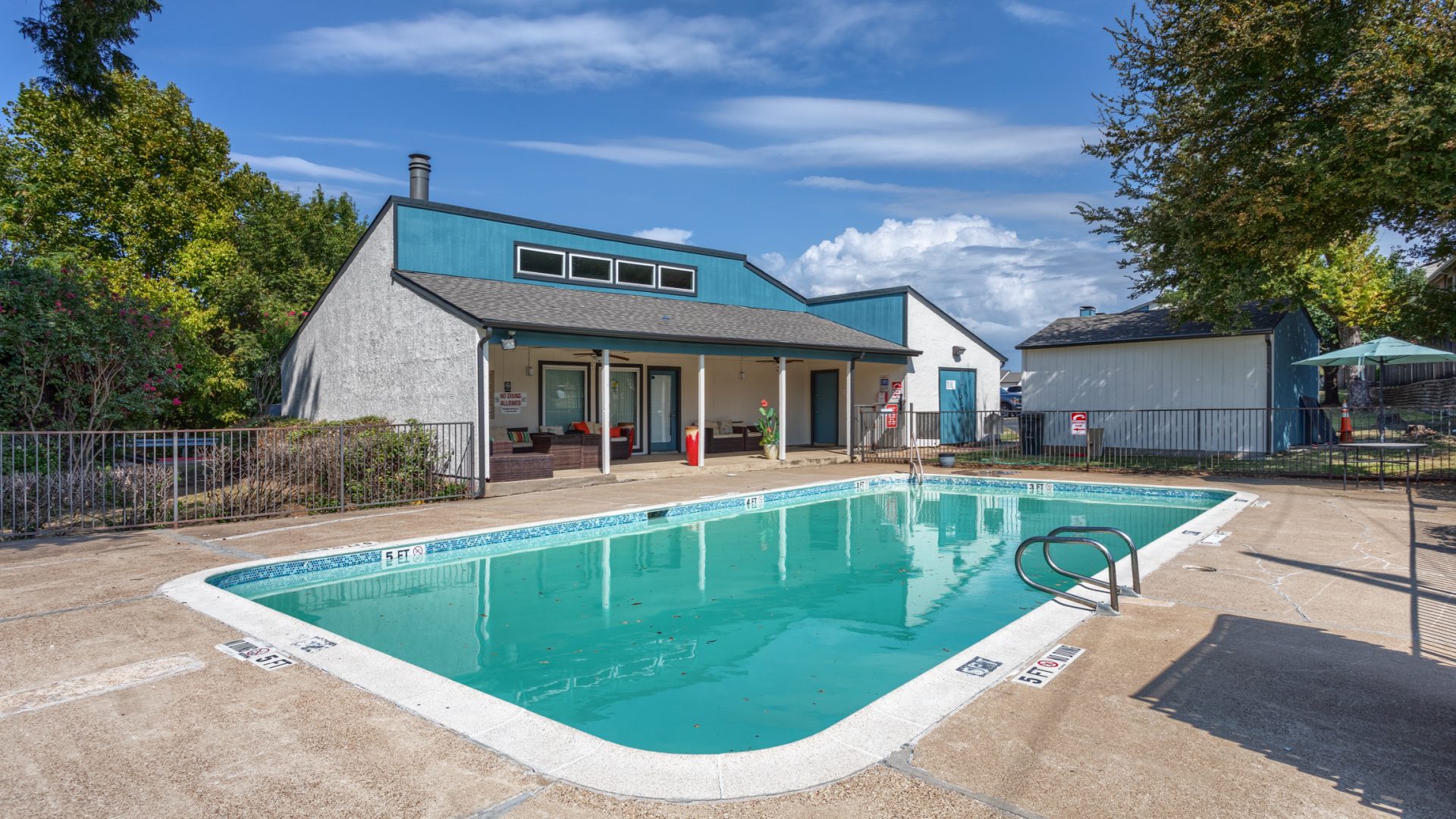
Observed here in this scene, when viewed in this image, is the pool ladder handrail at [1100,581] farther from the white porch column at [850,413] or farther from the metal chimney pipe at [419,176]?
the metal chimney pipe at [419,176]

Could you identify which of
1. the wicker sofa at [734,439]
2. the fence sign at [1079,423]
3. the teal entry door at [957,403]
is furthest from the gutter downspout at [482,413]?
the teal entry door at [957,403]

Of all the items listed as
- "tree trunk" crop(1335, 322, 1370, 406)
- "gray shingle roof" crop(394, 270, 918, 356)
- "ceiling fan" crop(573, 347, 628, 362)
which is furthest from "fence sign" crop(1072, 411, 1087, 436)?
"tree trunk" crop(1335, 322, 1370, 406)

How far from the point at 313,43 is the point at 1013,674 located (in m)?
13.7

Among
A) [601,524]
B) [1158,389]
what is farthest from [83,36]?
[1158,389]

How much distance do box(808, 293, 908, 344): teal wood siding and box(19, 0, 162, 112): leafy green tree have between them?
17.2 metres

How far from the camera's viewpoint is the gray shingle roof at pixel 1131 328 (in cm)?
1723

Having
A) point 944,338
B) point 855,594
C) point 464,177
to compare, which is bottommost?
point 855,594

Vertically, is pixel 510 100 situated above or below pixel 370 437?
above

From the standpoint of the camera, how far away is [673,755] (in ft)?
10.7

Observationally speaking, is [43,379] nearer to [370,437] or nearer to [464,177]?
[370,437]

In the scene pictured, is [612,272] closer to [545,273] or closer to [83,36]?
[545,273]

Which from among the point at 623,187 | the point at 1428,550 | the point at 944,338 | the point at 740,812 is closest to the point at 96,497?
the point at 740,812

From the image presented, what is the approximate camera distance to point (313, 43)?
12008mm

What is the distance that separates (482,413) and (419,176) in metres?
7.87
